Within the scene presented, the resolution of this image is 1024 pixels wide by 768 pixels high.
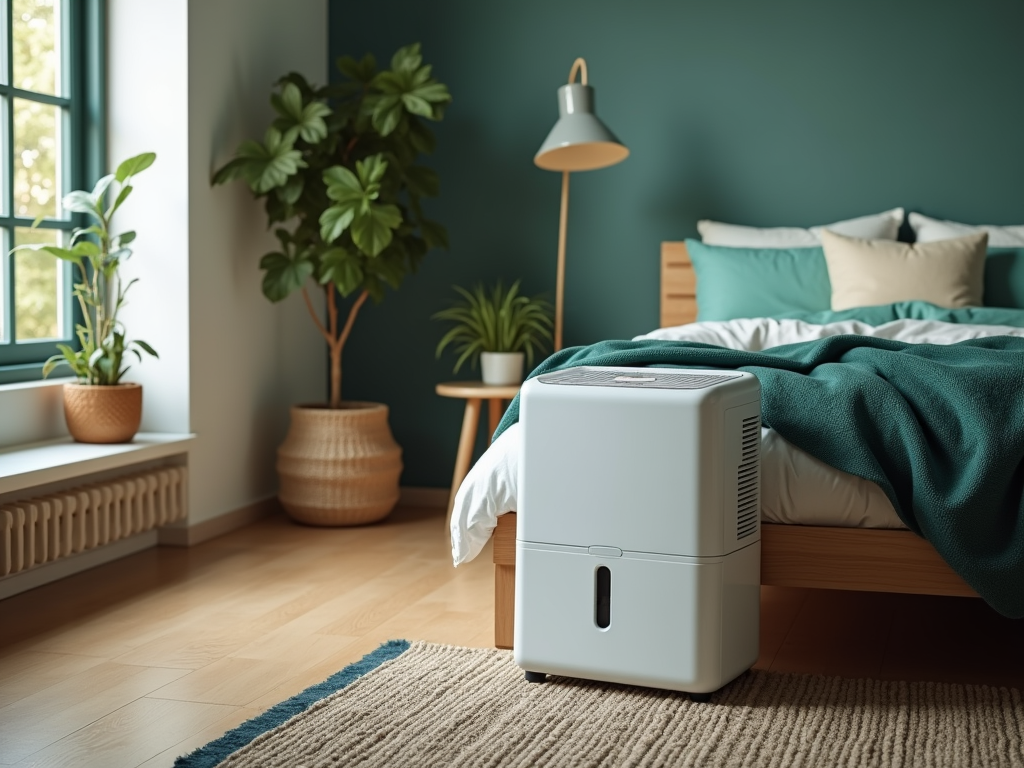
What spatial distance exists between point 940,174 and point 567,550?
9.01 ft

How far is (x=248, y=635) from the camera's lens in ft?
9.73

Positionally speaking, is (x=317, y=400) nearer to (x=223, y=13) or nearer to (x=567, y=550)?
(x=223, y=13)

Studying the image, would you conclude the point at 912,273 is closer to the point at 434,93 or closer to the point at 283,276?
the point at 434,93

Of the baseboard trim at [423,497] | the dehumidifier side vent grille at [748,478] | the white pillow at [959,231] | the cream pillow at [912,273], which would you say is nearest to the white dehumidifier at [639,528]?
the dehumidifier side vent grille at [748,478]

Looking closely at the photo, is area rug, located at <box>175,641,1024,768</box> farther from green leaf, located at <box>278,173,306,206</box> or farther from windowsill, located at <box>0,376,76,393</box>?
green leaf, located at <box>278,173,306,206</box>

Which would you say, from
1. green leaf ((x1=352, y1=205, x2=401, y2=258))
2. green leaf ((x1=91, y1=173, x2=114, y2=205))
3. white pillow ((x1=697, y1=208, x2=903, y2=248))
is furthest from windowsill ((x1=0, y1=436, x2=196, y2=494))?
white pillow ((x1=697, y1=208, x2=903, y2=248))

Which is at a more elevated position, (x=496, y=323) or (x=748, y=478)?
(x=496, y=323)

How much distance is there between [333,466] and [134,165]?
127 centimetres

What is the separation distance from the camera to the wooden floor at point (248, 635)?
92.4 inches

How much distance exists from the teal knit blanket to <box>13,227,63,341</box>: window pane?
2373mm

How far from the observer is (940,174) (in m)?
4.42

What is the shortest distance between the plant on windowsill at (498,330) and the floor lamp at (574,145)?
0.45ft

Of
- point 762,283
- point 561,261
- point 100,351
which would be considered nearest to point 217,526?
point 100,351

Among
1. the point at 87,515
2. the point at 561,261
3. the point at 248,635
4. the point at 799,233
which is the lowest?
the point at 248,635
